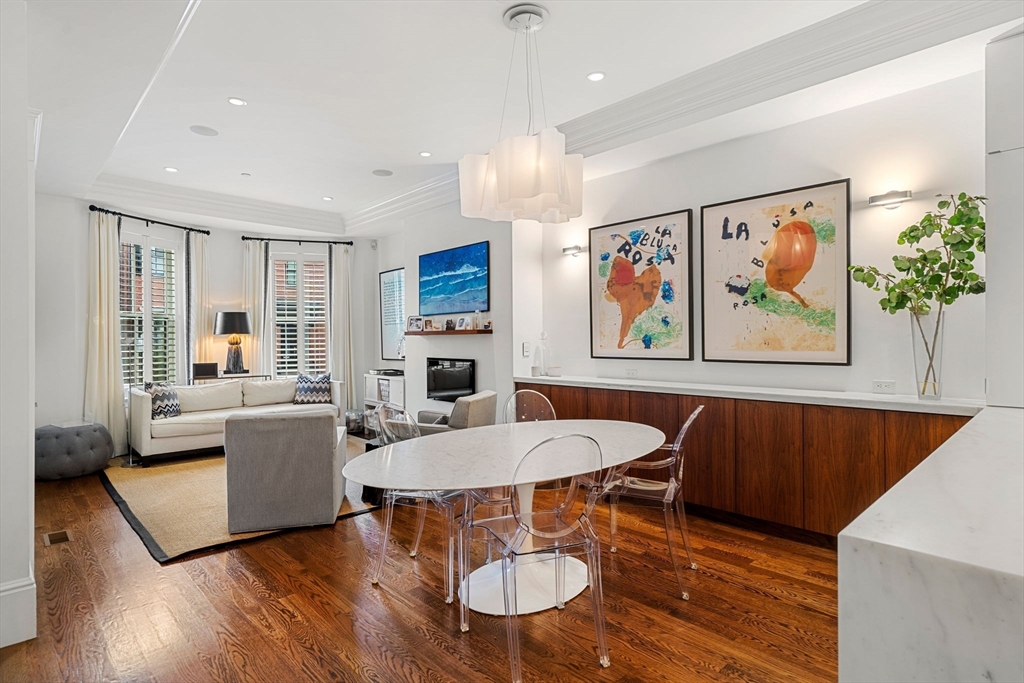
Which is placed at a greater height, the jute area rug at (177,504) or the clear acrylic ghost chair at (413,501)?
the clear acrylic ghost chair at (413,501)

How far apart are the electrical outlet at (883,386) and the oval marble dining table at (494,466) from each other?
4.65ft

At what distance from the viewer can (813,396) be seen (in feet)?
10.5

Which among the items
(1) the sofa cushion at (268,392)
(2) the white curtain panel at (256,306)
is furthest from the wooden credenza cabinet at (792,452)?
Answer: (2) the white curtain panel at (256,306)

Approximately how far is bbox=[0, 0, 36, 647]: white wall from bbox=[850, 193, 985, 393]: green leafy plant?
13.5 ft

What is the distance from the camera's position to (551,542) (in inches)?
84.8

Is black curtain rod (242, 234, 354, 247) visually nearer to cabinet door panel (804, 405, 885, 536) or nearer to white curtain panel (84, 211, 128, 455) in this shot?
white curtain panel (84, 211, 128, 455)

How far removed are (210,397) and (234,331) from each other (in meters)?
0.88

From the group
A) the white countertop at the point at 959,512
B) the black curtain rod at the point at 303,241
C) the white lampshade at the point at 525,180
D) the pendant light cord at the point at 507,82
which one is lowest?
the white countertop at the point at 959,512

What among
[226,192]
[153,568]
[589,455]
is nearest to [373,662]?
[589,455]

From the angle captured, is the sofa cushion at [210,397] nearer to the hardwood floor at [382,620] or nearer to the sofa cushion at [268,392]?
the sofa cushion at [268,392]

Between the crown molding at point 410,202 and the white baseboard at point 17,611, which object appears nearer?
the white baseboard at point 17,611

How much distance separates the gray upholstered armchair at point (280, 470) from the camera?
347 cm

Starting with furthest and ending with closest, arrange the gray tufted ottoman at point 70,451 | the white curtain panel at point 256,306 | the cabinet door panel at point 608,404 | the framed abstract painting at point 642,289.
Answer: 1. the white curtain panel at point 256,306
2. the gray tufted ottoman at point 70,451
3. the framed abstract painting at point 642,289
4. the cabinet door panel at point 608,404

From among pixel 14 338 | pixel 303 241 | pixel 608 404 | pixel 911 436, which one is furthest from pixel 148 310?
pixel 911 436
